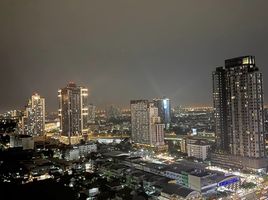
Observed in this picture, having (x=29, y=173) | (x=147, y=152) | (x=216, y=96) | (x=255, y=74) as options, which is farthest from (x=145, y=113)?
(x=29, y=173)

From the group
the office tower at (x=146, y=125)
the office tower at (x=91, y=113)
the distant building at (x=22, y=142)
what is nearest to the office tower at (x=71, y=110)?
the distant building at (x=22, y=142)

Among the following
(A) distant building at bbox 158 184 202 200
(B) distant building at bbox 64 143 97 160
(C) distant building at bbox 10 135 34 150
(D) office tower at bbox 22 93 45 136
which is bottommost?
(A) distant building at bbox 158 184 202 200

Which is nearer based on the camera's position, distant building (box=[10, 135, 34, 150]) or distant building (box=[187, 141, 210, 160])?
distant building (box=[187, 141, 210, 160])

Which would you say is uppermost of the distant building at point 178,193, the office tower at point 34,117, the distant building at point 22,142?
the office tower at point 34,117

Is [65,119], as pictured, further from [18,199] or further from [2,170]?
[18,199]

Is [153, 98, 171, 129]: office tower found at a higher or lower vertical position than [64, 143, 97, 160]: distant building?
higher

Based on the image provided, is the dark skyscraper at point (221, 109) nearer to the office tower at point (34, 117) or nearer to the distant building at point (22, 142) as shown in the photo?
the distant building at point (22, 142)

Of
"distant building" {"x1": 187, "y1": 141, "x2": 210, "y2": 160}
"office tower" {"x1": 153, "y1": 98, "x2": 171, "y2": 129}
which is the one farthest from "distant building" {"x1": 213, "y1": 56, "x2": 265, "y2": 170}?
"office tower" {"x1": 153, "y1": 98, "x2": 171, "y2": 129}

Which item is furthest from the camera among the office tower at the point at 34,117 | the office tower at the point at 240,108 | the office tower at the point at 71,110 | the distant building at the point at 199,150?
the office tower at the point at 34,117

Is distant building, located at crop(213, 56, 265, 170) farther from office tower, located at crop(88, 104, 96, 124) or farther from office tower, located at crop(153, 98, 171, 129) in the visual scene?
office tower, located at crop(88, 104, 96, 124)
